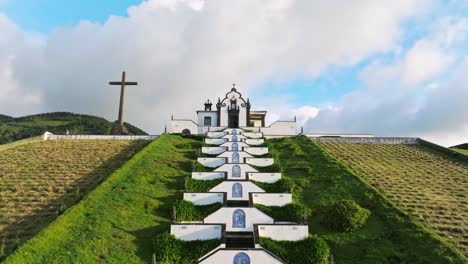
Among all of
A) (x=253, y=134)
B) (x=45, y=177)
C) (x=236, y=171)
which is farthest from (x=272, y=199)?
(x=253, y=134)

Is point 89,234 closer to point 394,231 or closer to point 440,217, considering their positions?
point 394,231

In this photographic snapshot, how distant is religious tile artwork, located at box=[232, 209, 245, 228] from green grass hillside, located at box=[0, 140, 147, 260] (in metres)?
9.51

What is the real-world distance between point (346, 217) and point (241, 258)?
7.09 meters

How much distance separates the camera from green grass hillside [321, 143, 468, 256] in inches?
928

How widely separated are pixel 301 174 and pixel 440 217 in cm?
1039

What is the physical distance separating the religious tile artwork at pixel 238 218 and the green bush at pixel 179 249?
198 cm

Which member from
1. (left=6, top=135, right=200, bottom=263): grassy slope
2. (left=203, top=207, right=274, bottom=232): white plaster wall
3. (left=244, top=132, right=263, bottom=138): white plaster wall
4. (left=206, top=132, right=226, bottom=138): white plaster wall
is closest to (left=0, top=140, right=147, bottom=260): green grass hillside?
(left=6, top=135, right=200, bottom=263): grassy slope

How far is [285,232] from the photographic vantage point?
67.8 feet

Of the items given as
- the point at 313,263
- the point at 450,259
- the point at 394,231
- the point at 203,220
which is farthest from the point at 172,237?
the point at 450,259

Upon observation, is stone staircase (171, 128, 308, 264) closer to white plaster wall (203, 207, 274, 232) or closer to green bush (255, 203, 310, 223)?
white plaster wall (203, 207, 274, 232)

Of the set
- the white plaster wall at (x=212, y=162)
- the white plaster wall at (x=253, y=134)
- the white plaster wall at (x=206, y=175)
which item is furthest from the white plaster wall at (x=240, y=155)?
the white plaster wall at (x=253, y=134)

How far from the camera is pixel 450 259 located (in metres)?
17.8

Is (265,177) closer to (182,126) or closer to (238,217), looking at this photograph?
(238,217)

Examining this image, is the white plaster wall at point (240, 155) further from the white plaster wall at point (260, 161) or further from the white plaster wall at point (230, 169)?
the white plaster wall at point (230, 169)
